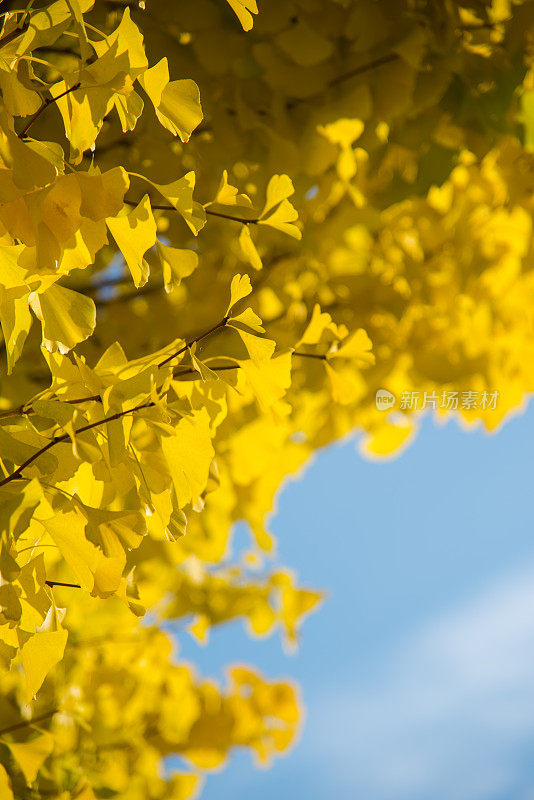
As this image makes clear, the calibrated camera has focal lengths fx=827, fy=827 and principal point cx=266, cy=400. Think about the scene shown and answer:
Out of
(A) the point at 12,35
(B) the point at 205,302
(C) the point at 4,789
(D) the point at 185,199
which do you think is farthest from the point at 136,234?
(B) the point at 205,302

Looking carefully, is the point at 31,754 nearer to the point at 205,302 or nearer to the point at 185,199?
the point at 185,199

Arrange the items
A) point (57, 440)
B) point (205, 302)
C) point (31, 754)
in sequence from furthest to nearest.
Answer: point (205, 302) < point (31, 754) < point (57, 440)

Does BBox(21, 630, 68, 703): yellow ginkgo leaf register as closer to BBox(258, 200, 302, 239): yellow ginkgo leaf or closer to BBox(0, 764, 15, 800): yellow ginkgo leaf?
BBox(0, 764, 15, 800): yellow ginkgo leaf

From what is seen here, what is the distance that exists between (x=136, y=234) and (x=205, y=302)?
2.93 feet

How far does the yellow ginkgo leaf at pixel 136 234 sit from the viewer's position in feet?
1.66

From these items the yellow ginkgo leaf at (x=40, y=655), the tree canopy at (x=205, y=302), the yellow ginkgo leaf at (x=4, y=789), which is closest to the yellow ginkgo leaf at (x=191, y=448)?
the tree canopy at (x=205, y=302)

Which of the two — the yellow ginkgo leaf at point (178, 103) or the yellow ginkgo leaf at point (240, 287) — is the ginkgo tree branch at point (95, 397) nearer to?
the yellow ginkgo leaf at point (240, 287)

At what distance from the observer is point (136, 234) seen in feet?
1.67

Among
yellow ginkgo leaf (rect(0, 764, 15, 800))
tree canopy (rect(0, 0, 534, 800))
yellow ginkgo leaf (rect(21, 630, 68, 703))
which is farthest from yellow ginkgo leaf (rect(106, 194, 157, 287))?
yellow ginkgo leaf (rect(0, 764, 15, 800))

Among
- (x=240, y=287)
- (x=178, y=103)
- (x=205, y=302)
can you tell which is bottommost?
(x=240, y=287)

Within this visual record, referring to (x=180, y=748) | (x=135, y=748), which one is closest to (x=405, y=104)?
(x=135, y=748)

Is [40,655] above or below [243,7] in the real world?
below

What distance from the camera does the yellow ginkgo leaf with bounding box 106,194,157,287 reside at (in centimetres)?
51

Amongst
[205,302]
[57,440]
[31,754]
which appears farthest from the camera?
[205,302]
